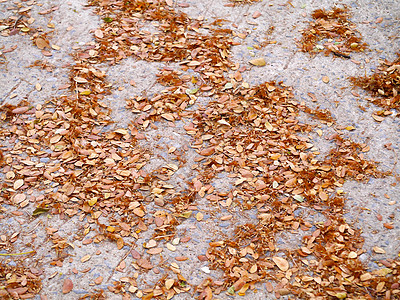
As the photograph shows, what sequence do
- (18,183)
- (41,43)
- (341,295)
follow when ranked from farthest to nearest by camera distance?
(41,43), (18,183), (341,295)

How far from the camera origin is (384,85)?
2.81 metres

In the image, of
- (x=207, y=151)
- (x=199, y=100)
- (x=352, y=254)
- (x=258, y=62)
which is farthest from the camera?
(x=258, y=62)

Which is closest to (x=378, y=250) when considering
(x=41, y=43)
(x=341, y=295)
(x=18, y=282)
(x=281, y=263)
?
(x=341, y=295)

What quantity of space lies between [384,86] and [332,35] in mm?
625

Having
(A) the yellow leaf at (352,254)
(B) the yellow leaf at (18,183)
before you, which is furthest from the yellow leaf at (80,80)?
(A) the yellow leaf at (352,254)

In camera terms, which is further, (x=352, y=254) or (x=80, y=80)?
(x=80, y=80)

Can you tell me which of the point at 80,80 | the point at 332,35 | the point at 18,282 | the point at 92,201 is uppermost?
the point at 332,35

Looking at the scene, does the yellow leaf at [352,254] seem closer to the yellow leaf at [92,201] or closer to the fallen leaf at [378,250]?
the fallen leaf at [378,250]

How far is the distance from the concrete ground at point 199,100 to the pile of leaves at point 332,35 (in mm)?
60

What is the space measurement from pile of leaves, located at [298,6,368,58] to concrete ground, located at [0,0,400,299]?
0.06 m

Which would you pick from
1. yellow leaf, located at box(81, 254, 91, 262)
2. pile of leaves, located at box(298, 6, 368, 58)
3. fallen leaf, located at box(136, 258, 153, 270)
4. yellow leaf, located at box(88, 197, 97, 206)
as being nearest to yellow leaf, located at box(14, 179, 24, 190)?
yellow leaf, located at box(88, 197, 97, 206)

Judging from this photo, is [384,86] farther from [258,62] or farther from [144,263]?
[144,263]

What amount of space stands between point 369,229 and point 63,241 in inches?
62.0

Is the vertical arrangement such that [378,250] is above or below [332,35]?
below
